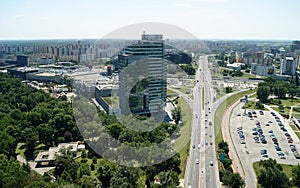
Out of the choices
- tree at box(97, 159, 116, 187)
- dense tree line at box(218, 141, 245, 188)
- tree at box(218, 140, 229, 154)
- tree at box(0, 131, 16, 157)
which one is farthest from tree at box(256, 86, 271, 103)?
tree at box(0, 131, 16, 157)

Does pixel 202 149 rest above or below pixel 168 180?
below

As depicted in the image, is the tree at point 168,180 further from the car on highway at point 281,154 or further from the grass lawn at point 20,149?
the grass lawn at point 20,149

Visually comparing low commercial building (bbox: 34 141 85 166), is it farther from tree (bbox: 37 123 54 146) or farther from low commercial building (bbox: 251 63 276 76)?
low commercial building (bbox: 251 63 276 76)

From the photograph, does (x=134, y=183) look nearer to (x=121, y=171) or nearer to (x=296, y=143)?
(x=121, y=171)

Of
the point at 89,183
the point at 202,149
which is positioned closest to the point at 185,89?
the point at 202,149

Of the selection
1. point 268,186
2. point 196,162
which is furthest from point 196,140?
point 268,186

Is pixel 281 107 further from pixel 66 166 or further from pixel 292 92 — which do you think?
pixel 66 166

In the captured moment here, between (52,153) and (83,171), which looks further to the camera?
(52,153)
